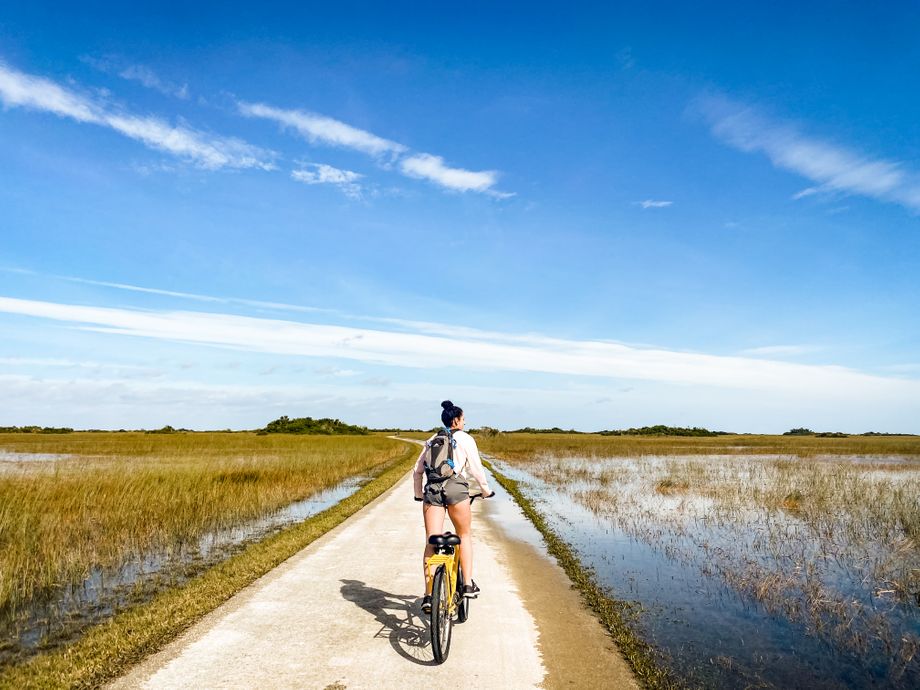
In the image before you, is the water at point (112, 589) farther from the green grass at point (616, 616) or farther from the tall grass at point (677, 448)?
the tall grass at point (677, 448)

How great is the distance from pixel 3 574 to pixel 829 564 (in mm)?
14345

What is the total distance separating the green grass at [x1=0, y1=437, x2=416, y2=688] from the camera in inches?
225

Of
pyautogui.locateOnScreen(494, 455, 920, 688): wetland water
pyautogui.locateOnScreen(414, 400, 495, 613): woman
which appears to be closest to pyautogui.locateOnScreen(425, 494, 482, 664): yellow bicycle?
pyautogui.locateOnScreen(414, 400, 495, 613): woman

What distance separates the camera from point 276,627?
692 centimetres

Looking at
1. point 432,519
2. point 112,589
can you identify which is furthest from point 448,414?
point 112,589

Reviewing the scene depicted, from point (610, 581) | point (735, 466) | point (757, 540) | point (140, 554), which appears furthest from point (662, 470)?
point (140, 554)

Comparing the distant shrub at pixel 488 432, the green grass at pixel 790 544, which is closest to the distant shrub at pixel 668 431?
the distant shrub at pixel 488 432

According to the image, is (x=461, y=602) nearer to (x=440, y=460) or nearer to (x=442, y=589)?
(x=442, y=589)

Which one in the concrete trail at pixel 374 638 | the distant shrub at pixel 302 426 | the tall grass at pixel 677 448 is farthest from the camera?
the distant shrub at pixel 302 426

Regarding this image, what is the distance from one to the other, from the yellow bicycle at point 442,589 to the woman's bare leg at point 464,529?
8 cm

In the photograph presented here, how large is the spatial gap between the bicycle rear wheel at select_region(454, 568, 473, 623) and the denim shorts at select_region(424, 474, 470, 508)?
95cm

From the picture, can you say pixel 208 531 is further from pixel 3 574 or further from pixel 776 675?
pixel 776 675

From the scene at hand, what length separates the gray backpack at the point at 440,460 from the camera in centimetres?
636

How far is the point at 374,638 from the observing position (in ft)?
21.7
